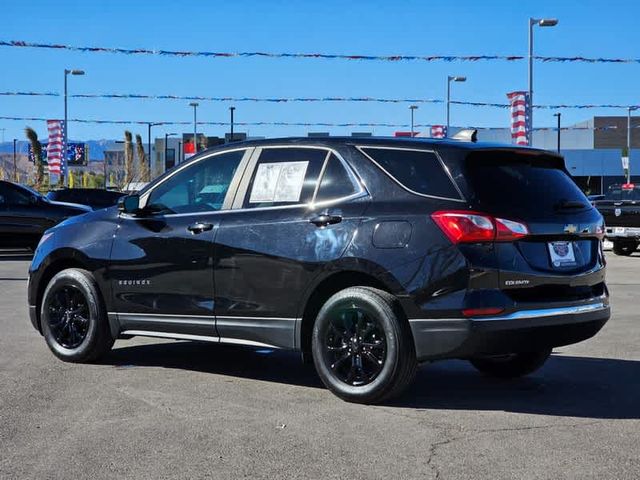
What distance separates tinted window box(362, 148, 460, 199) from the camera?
5465mm

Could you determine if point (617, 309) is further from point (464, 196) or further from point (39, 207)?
point (39, 207)

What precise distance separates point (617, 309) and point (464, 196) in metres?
6.23

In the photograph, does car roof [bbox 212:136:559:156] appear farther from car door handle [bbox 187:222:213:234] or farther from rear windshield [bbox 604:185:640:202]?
rear windshield [bbox 604:185:640:202]

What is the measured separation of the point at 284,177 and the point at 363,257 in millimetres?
1008

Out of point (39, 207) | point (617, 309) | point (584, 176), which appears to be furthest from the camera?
point (584, 176)

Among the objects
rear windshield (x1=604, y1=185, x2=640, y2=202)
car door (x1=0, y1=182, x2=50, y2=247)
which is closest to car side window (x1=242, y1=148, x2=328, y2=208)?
car door (x1=0, y1=182, x2=50, y2=247)

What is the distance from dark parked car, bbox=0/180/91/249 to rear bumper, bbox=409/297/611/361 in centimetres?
1476

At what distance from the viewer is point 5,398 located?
5816mm

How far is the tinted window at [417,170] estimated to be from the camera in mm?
5465

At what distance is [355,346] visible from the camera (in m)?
5.63

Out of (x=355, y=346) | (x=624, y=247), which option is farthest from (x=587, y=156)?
(x=355, y=346)

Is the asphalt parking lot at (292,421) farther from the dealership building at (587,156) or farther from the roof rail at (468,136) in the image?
the dealership building at (587,156)

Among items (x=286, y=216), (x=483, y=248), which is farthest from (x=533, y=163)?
(x=286, y=216)

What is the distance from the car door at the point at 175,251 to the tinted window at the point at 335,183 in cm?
78
